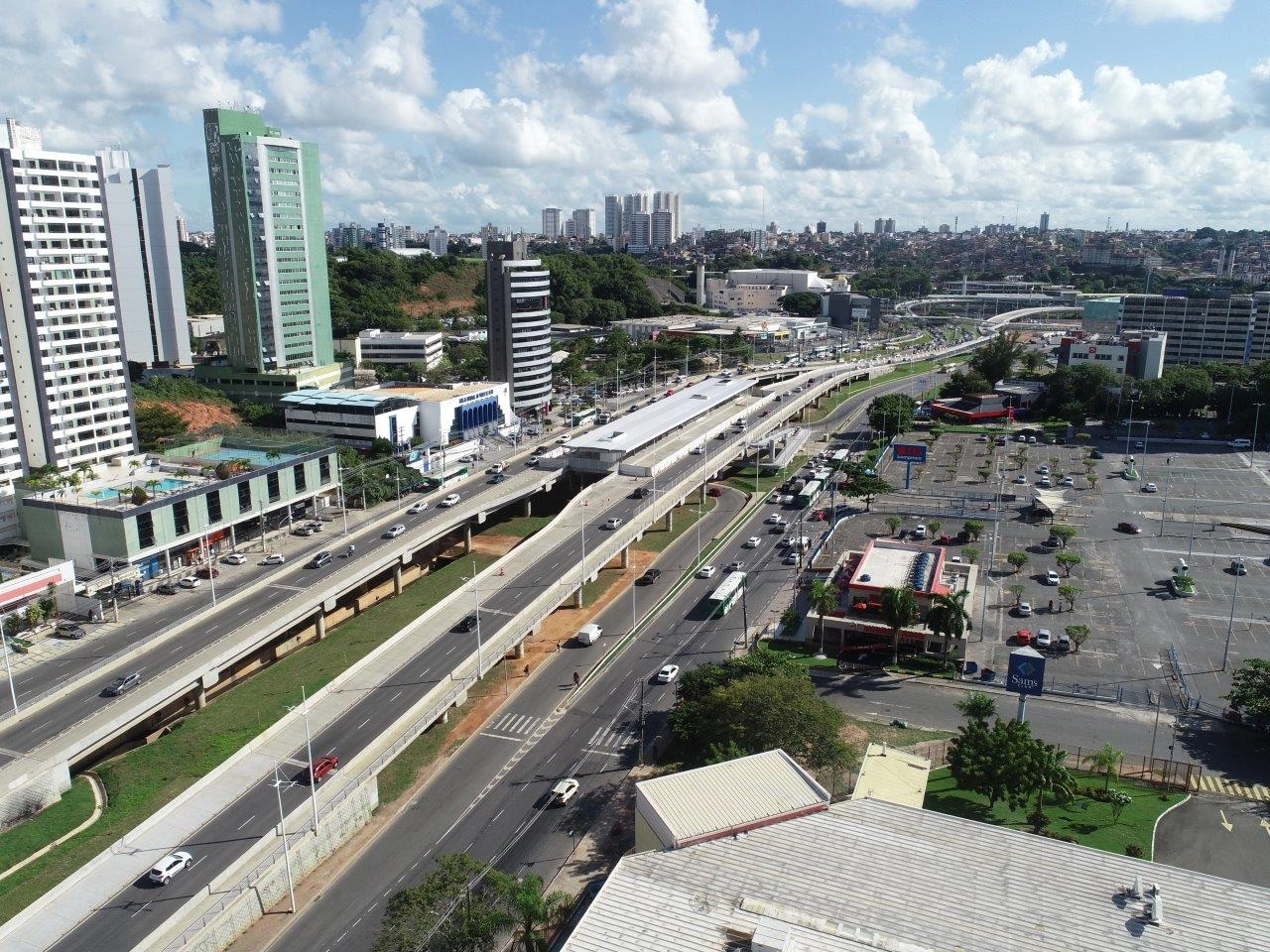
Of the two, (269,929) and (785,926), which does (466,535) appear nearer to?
(269,929)

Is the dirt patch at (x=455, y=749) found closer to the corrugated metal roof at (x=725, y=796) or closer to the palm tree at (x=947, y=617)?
the corrugated metal roof at (x=725, y=796)

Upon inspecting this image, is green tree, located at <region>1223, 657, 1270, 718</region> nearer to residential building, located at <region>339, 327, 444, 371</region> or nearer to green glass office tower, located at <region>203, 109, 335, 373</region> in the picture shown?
green glass office tower, located at <region>203, 109, 335, 373</region>

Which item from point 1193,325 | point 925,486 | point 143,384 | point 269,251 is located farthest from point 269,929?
point 1193,325

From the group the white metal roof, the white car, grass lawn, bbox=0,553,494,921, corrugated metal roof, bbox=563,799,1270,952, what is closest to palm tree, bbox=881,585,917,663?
corrugated metal roof, bbox=563,799,1270,952

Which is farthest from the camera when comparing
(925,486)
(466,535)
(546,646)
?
(925,486)

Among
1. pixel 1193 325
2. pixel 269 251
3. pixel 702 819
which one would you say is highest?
pixel 269 251

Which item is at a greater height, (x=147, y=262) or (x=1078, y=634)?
(x=147, y=262)

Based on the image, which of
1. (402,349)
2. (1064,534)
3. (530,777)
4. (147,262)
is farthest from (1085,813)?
(147,262)

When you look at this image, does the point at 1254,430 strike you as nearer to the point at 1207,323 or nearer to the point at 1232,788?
the point at 1207,323
